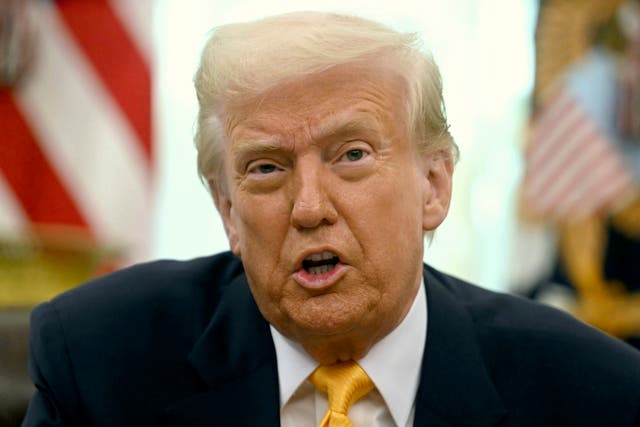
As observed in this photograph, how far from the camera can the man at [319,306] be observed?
1879mm

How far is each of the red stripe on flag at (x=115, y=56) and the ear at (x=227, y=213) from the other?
2.22 meters

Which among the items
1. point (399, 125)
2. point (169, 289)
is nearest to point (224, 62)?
point (399, 125)

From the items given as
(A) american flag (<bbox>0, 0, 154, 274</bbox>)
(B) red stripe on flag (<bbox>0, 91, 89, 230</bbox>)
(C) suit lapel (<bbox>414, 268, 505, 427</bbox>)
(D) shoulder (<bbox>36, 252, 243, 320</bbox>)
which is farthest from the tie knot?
(B) red stripe on flag (<bbox>0, 91, 89, 230</bbox>)

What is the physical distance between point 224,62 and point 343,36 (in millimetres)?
226

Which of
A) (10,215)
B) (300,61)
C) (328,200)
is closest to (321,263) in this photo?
(328,200)

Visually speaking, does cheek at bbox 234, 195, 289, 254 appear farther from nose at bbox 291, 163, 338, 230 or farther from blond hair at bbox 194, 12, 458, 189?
blond hair at bbox 194, 12, 458, 189

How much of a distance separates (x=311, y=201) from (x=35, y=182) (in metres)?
2.65

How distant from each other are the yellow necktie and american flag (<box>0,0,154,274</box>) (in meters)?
2.28

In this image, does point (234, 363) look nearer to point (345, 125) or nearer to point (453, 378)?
point (453, 378)

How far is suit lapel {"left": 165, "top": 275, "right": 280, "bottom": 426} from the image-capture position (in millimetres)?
2023

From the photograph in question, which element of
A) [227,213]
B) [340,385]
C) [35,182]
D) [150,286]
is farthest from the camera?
[35,182]

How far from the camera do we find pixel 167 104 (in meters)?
4.60

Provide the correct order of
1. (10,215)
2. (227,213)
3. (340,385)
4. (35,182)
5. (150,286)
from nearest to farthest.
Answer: (340,385)
(227,213)
(150,286)
(10,215)
(35,182)

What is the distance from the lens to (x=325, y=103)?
6.15 ft
